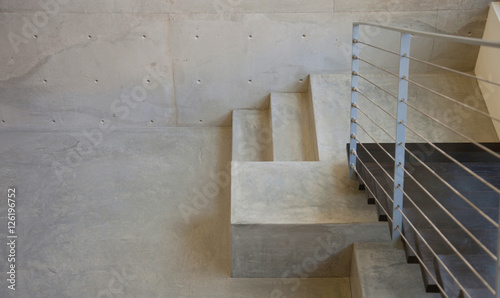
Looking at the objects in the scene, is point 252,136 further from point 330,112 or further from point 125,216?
point 125,216

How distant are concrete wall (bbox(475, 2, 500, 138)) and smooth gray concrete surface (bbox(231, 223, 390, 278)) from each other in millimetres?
1488

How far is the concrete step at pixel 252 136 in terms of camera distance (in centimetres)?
382

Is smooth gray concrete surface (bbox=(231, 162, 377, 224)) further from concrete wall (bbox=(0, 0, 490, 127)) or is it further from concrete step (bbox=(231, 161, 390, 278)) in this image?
concrete wall (bbox=(0, 0, 490, 127))

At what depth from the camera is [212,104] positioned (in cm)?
418

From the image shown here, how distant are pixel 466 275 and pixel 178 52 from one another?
267 centimetres

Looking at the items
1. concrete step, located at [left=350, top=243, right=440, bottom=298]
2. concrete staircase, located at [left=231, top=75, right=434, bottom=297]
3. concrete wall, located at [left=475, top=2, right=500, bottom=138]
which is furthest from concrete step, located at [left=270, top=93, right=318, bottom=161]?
concrete wall, located at [left=475, top=2, right=500, bottom=138]

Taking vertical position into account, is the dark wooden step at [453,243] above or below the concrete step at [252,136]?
above

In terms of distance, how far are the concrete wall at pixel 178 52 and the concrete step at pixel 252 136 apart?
0.33 feet

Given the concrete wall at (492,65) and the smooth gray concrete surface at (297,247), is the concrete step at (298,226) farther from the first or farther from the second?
the concrete wall at (492,65)

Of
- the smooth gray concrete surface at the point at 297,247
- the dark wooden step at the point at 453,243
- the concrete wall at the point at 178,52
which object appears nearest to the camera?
the dark wooden step at the point at 453,243

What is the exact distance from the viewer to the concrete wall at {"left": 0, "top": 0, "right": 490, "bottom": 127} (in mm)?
3812

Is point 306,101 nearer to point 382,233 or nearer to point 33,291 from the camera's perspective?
point 382,233

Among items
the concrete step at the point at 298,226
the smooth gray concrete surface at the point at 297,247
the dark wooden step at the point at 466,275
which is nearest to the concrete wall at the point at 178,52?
the concrete step at the point at 298,226

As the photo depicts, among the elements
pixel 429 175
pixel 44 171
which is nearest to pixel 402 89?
pixel 429 175
